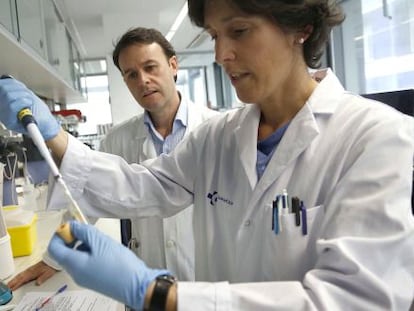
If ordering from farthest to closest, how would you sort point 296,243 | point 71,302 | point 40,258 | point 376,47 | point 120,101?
point 120,101, point 376,47, point 40,258, point 71,302, point 296,243

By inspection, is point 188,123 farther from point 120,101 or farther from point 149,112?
point 120,101

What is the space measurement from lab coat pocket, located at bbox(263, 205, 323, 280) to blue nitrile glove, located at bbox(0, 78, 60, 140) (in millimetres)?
638

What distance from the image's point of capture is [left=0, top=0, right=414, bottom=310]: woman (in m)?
0.64

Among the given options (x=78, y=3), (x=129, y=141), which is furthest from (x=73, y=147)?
(x=78, y=3)

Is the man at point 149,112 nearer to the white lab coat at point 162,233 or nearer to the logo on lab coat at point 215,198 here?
the white lab coat at point 162,233

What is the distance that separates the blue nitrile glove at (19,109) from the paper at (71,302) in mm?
453

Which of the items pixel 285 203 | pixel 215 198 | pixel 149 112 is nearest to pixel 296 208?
pixel 285 203

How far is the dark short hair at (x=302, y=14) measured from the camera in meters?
0.87

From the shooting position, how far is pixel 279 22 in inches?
35.4

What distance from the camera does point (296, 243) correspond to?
2.65ft

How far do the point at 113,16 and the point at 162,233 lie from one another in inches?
167

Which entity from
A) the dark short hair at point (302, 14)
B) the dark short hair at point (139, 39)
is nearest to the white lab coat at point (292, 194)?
the dark short hair at point (302, 14)

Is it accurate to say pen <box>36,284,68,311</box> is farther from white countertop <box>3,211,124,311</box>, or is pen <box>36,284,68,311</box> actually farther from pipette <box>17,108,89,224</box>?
pipette <box>17,108,89,224</box>

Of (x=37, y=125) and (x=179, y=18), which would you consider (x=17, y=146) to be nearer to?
(x=37, y=125)
